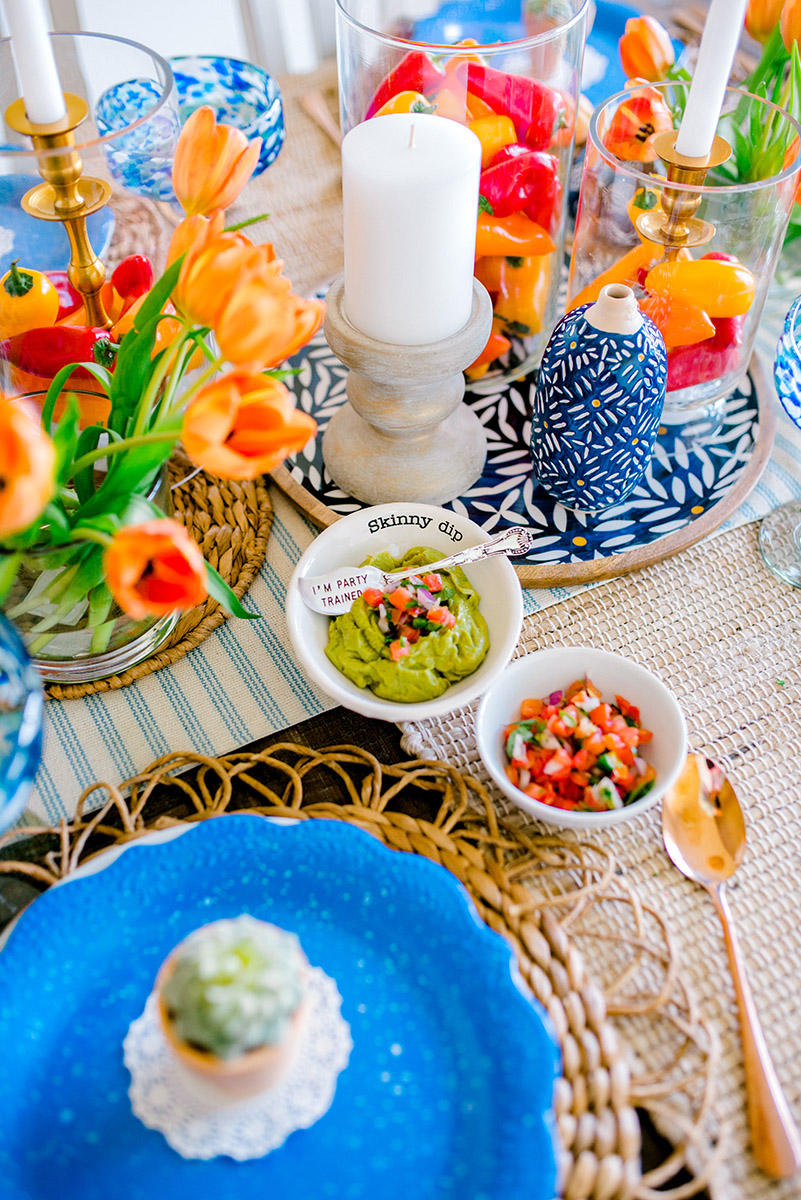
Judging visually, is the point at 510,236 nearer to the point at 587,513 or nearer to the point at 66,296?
the point at 587,513

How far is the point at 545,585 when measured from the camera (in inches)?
33.2

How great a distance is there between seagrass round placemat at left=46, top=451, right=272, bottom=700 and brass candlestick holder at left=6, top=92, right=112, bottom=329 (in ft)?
0.55

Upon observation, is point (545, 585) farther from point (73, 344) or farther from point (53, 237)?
point (53, 237)

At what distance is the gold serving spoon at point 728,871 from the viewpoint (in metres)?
0.53

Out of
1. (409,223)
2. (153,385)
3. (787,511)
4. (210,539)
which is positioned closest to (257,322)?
(153,385)

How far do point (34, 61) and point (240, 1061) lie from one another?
63cm

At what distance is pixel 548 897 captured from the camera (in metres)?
0.64

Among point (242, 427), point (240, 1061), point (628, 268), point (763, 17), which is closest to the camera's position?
point (240, 1061)

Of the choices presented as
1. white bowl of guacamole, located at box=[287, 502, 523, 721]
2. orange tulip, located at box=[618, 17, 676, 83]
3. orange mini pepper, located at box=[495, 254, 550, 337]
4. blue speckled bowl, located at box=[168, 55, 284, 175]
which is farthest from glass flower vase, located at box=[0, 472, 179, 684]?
orange tulip, located at box=[618, 17, 676, 83]

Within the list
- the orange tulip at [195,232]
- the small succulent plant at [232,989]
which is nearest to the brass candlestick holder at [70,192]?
the orange tulip at [195,232]

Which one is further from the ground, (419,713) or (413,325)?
(413,325)

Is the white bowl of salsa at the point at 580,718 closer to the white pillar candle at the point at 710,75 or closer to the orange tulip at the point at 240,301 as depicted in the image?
the orange tulip at the point at 240,301

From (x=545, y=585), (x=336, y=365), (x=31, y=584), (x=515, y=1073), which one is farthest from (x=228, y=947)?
(x=336, y=365)

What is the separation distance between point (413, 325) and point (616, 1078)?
573 millimetres
